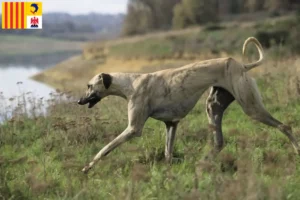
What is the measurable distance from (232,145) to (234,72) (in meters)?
1.24

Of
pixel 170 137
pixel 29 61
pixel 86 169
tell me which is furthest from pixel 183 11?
pixel 86 169

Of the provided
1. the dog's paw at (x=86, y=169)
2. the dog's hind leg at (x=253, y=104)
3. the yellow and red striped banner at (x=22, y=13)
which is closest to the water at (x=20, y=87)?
the yellow and red striped banner at (x=22, y=13)

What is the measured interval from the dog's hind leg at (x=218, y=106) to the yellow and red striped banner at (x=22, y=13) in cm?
1085

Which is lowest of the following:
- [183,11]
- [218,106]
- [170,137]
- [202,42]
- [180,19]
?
[170,137]

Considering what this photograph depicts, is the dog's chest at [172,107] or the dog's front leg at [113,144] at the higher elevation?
the dog's chest at [172,107]

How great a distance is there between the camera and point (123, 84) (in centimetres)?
676

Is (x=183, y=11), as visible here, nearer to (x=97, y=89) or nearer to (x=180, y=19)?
(x=180, y=19)

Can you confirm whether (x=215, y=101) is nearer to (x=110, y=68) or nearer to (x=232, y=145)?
(x=232, y=145)

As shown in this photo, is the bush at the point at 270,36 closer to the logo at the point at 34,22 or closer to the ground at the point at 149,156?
the logo at the point at 34,22

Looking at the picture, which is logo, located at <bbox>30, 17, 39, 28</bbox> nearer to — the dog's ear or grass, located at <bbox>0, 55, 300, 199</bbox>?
grass, located at <bbox>0, 55, 300, 199</bbox>

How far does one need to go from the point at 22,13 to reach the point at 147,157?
39.8ft

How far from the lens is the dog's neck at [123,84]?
6.73 m

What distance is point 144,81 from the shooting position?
266 inches

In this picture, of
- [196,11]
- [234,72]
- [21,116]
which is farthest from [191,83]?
[196,11]
